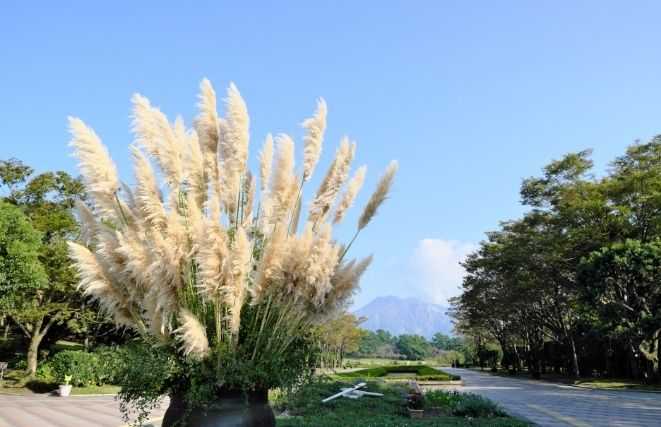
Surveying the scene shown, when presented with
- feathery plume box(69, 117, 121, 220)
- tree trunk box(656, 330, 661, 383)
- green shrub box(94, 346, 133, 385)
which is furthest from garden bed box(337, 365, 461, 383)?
feathery plume box(69, 117, 121, 220)

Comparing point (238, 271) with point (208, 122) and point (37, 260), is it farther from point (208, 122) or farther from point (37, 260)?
point (37, 260)

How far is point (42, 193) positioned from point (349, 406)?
1728cm

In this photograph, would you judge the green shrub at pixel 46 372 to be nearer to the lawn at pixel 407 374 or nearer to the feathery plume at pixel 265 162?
the lawn at pixel 407 374

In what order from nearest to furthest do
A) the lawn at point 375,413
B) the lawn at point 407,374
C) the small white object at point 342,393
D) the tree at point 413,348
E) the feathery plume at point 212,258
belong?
the feathery plume at point 212,258 → the lawn at point 375,413 → the small white object at point 342,393 → the lawn at point 407,374 → the tree at point 413,348

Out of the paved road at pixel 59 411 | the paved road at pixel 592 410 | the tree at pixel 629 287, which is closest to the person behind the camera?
A: the paved road at pixel 592 410

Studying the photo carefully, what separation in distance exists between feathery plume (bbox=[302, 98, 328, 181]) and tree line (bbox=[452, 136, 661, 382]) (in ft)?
67.3

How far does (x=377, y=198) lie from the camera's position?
350cm

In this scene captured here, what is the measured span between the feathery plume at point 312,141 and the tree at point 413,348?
317ft

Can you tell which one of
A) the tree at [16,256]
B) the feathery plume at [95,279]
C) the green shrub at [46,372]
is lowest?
the green shrub at [46,372]

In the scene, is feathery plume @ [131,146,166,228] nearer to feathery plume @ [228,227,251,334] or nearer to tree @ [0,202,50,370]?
feathery plume @ [228,227,251,334]

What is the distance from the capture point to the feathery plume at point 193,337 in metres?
2.74

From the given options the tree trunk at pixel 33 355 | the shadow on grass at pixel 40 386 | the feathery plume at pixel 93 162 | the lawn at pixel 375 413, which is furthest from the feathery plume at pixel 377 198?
the tree trunk at pixel 33 355

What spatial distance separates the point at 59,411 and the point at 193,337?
43.0 feet

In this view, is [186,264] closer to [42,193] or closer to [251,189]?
[251,189]
